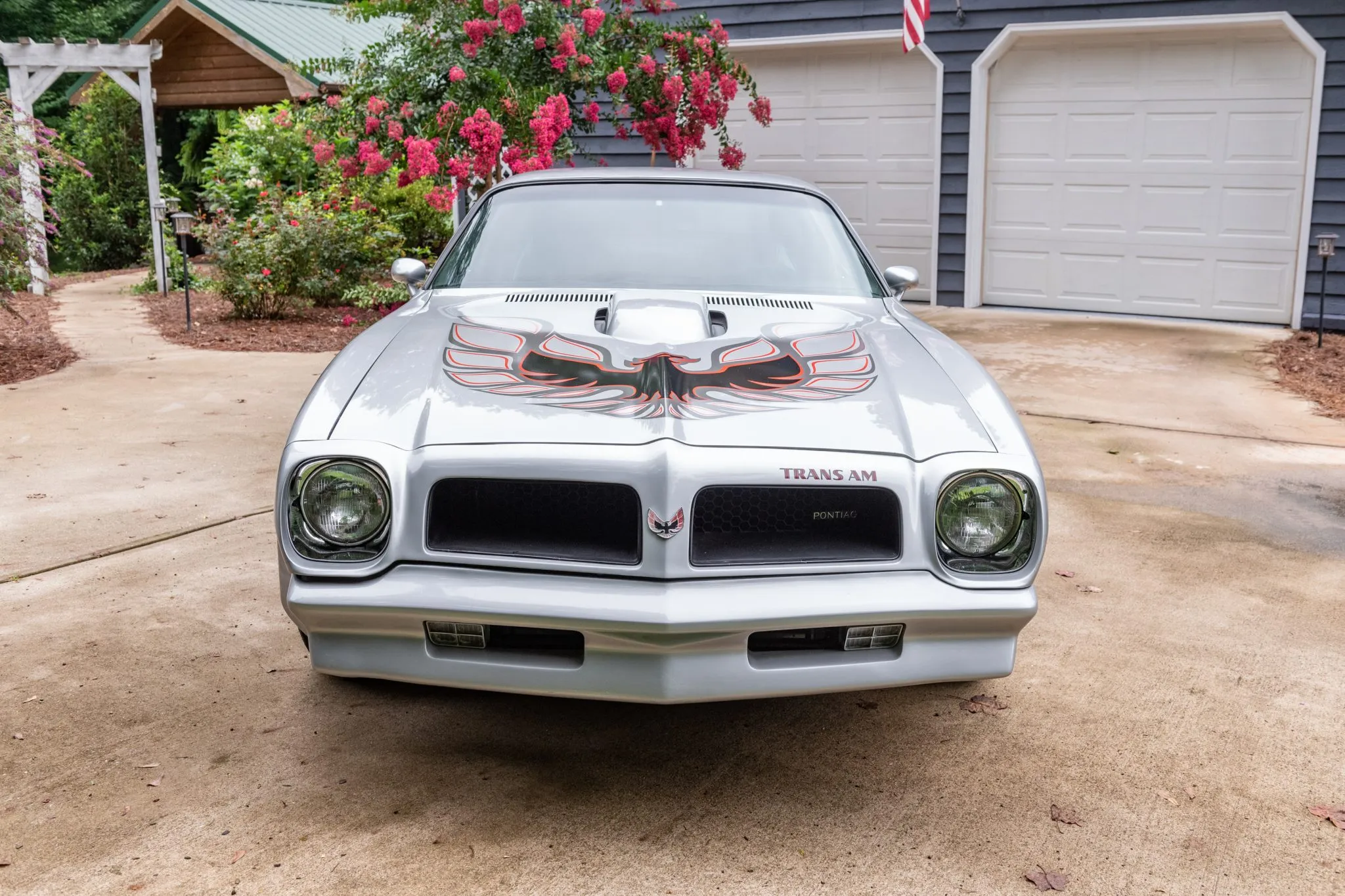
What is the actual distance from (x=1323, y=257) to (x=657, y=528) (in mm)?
8312

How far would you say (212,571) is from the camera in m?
4.34

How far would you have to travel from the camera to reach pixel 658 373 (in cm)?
291

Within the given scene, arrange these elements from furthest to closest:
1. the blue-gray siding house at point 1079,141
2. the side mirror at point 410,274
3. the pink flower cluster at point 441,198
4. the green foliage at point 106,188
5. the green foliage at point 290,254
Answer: the green foliage at point 106,188 < the green foliage at point 290,254 < the blue-gray siding house at point 1079,141 < the pink flower cluster at point 441,198 < the side mirror at point 410,274

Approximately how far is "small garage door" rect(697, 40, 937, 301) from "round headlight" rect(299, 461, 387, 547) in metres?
9.33

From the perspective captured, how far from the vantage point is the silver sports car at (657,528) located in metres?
2.50

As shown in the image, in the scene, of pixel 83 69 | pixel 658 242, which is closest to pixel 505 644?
pixel 658 242

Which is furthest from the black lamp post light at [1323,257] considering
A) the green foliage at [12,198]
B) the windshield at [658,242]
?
the green foliage at [12,198]

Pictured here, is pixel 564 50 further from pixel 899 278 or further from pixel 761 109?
pixel 899 278

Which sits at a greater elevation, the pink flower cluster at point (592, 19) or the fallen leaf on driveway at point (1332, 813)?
the pink flower cluster at point (592, 19)

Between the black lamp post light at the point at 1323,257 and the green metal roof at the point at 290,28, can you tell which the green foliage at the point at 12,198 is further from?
the black lamp post light at the point at 1323,257

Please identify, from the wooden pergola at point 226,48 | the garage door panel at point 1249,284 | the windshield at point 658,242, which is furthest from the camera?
the wooden pergola at point 226,48

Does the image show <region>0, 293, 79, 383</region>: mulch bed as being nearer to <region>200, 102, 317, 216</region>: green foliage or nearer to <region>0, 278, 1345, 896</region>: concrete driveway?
<region>200, 102, 317, 216</region>: green foliage

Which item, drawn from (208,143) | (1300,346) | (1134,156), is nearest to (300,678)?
(1300,346)

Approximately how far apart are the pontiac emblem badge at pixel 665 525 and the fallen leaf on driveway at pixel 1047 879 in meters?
1.07
